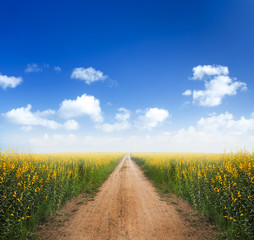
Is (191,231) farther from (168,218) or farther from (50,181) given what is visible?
(50,181)

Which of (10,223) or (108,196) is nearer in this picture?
(10,223)

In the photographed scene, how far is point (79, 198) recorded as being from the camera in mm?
9117

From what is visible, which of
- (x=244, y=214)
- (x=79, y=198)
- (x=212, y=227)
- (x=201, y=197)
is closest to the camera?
(x=244, y=214)

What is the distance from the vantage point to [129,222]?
598 cm

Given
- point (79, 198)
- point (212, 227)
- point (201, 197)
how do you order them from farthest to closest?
point (79, 198) → point (201, 197) → point (212, 227)

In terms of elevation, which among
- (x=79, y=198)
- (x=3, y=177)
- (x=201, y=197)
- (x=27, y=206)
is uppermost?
(x=3, y=177)

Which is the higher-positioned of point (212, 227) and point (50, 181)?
point (50, 181)

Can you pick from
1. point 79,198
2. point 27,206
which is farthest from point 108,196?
point 27,206

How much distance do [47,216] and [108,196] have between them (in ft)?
12.6

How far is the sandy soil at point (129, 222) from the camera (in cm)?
518

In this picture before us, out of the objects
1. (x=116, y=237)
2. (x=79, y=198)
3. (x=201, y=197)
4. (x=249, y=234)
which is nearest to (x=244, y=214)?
(x=249, y=234)

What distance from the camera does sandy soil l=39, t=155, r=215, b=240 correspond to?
5.18 metres

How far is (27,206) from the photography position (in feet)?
18.7

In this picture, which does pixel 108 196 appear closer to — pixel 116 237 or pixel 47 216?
pixel 47 216
